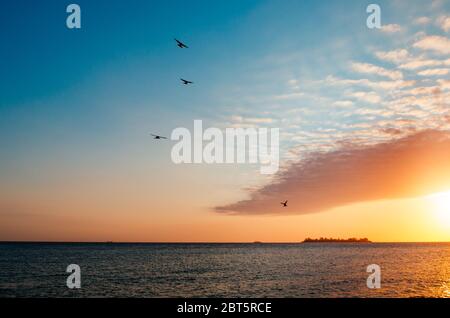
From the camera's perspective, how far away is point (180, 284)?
44469 mm

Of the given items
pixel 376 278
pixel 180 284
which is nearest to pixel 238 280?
pixel 180 284

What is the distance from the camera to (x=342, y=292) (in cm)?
3769
